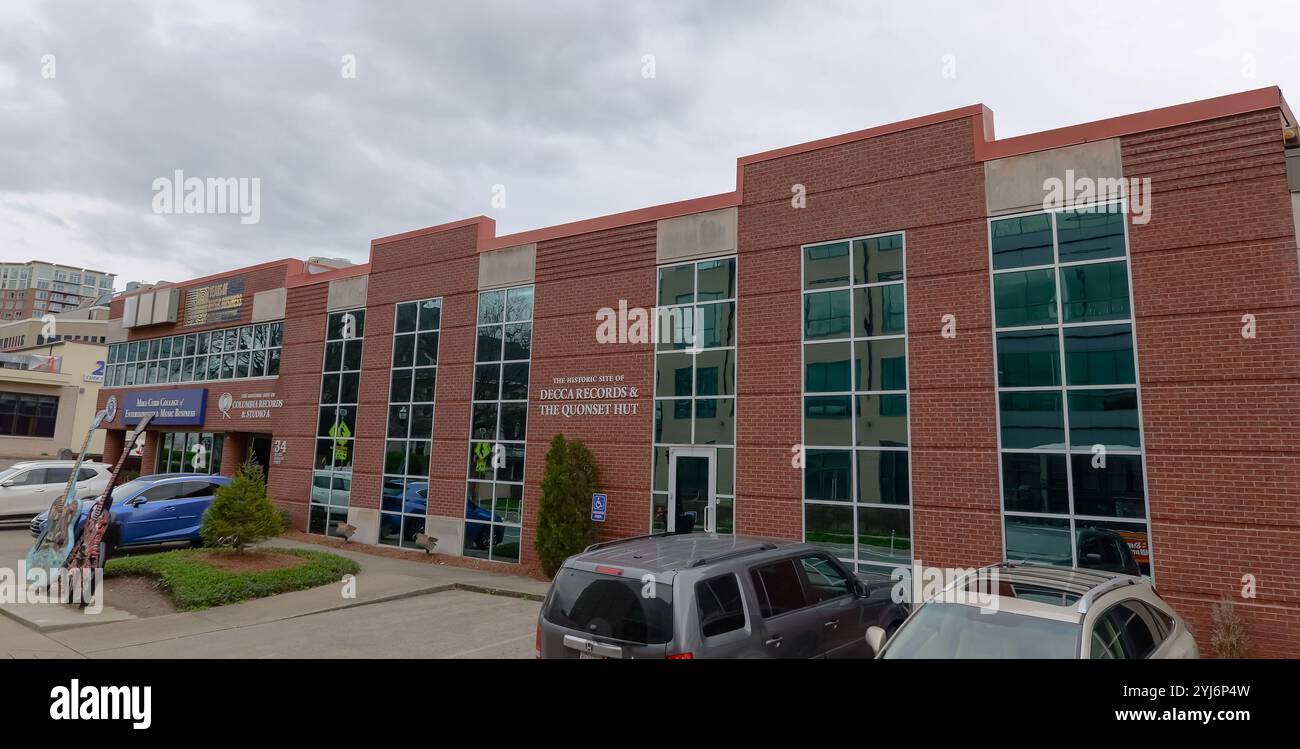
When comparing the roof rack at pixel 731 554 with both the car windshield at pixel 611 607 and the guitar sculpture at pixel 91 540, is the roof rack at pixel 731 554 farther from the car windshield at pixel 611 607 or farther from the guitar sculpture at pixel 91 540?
the guitar sculpture at pixel 91 540

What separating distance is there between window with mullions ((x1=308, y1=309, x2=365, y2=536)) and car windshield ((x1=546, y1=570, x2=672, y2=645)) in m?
15.4

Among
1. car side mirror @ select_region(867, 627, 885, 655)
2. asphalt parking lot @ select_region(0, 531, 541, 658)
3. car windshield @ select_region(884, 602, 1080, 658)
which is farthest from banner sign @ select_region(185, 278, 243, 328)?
car windshield @ select_region(884, 602, 1080, 658)

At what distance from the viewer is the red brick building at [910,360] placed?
9516mm

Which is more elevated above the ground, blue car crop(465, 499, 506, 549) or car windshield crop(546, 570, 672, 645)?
car windshield crop(546, 570, 672, 645)

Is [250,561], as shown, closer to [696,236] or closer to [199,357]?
[696,236]

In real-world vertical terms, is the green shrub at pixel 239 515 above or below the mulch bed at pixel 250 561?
above

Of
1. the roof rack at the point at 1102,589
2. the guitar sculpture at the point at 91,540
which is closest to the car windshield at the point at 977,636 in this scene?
the roof rack at the point at 1102,589

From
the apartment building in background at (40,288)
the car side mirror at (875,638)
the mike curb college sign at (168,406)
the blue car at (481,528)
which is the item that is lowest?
the blue car at (481,528)

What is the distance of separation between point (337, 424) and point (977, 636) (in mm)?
18867

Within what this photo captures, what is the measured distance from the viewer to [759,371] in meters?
13.3

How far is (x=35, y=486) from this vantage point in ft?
64.8

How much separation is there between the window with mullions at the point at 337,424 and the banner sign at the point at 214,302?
5.97 metres

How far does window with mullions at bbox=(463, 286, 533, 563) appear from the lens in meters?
16.3

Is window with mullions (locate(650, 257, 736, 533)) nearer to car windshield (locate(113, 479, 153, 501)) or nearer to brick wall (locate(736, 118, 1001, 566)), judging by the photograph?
brick wall (locate(736, 118, 1001, 566))
